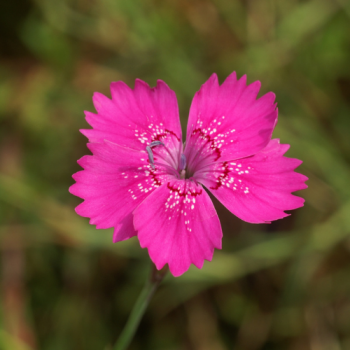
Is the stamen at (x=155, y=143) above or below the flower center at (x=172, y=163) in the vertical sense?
above

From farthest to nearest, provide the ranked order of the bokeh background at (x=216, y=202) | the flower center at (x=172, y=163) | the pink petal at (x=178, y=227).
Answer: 1. the bokeh background at (x=216, y=202)
2. the flower center at (x=172, y=163)
3. the pink petal at (x=178, y=227)

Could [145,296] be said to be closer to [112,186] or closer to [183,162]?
[112,186]

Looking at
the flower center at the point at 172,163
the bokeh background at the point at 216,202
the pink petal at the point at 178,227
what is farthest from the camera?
the bokeh background at the point at 216,202

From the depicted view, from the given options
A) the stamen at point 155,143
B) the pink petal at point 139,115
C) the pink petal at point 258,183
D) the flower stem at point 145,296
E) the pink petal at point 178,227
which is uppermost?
the pink petal at point 139,115

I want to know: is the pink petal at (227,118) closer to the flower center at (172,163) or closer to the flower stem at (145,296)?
the flower center at (172,163)

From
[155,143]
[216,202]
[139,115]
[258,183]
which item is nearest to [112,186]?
[155,143]

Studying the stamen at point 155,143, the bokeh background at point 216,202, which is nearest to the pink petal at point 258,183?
the stamen at point 155,143

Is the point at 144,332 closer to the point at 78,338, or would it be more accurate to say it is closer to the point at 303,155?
the point at 78,338
